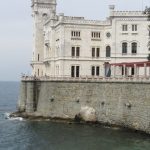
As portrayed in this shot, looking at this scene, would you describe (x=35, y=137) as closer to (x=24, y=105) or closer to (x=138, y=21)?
(x=24, y=105)

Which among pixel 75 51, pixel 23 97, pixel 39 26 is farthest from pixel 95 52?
pixel 39 26

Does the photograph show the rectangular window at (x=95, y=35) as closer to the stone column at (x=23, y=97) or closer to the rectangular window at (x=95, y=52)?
the rectangular window at (x=95, y=52)

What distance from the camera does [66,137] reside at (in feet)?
190

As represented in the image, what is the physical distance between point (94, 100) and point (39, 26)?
3094 cm

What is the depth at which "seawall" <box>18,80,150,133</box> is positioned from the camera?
58156mm

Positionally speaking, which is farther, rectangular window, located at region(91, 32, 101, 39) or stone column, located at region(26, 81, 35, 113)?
rectangular window, located at region(91, 32, 101, 39)

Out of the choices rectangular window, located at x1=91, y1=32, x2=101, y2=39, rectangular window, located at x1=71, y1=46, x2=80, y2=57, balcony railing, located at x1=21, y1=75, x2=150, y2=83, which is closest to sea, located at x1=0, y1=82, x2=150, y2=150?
balcony railing, located at x1=21, y1=75, x2=150, y2=83

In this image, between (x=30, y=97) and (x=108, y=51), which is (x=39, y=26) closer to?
(x=108, y=51)

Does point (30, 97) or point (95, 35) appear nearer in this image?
point (30, 97)

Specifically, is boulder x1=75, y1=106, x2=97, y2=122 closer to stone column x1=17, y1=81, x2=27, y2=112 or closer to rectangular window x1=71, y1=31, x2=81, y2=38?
stone column x1=17, y1=81, x2=27, y2=112

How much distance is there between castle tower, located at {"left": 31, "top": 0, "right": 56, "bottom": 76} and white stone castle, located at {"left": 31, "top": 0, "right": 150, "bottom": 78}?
23.3 ft

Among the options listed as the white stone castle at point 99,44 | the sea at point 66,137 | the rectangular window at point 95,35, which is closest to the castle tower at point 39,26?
the white stone castle at point 99,44

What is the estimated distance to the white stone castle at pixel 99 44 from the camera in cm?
7719

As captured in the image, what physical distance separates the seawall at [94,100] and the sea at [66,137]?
2038 millimetres
